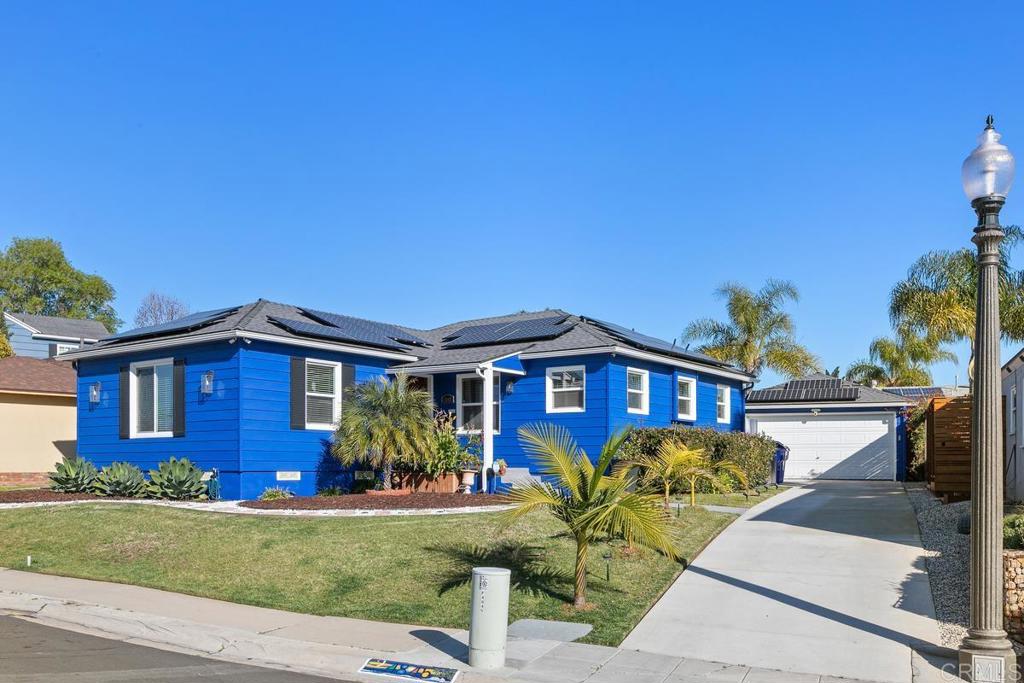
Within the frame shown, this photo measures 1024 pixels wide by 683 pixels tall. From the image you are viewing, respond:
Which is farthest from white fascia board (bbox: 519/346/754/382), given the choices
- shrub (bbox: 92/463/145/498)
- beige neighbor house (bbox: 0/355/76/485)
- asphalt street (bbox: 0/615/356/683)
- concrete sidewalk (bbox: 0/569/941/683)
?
Result: beige neighbor house (bbox: 0/355/76/485)

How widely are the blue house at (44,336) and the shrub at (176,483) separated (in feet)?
82.3

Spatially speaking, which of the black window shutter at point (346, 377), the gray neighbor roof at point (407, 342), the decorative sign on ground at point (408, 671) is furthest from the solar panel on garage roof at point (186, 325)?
the decorative sign on ground at point (408, 671)

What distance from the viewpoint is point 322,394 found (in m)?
19.9

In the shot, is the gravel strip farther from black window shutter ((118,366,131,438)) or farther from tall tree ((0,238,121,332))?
tall tree ((0,238,121,332))

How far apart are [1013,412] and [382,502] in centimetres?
1197

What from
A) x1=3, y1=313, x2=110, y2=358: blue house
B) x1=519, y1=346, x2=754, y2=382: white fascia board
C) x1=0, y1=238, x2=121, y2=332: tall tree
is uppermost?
x1=0, y1=238, x2=121, y2=332: tall tree

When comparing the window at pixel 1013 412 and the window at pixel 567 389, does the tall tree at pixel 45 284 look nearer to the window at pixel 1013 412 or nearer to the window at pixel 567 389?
the window at pixel 567 389

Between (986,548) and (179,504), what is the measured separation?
13.8m

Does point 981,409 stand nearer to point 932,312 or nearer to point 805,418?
point 932,312

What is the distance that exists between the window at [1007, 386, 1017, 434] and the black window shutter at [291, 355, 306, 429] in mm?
13788

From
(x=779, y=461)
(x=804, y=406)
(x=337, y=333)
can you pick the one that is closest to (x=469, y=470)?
(x=337, y=333)

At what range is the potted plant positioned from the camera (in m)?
18.8

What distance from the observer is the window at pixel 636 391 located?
68.5 feet

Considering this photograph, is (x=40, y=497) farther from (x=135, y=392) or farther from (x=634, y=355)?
(x=634, y=355)
